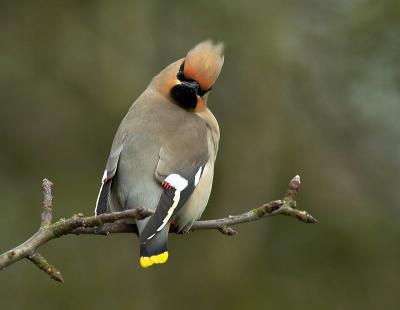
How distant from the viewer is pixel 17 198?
798 cm

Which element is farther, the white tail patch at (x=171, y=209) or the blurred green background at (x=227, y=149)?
the blurred green background at (x=227, y=149)

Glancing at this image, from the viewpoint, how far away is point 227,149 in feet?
26.8

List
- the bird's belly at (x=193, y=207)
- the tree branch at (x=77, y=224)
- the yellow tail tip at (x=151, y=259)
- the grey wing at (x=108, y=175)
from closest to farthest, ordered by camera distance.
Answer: the tree branch at (x=77, y=224) < the yellow tail tip at (x=151, y=259) < the grey wing at (x=108, y=175) < the bird's belly at (x=193, y=207)

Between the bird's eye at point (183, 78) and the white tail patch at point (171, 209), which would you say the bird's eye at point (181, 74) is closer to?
the bird's eye at point (183, 78)

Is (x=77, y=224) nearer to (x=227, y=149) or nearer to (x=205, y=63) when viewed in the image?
(x=205, y=63)

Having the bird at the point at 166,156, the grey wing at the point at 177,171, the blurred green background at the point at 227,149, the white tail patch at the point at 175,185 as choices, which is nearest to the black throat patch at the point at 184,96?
the bird at the point at 166,156

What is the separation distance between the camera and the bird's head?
4926 millimetres

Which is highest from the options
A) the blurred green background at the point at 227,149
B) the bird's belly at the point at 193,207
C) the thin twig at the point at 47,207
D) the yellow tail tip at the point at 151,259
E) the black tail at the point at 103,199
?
the thin twig at the point at 47,207

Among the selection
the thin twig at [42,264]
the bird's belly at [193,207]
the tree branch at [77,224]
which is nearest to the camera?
the tree branch at [77,224]

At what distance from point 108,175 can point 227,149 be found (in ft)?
12.2

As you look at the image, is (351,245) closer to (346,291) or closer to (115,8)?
(346,291)

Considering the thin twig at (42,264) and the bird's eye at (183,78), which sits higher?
the bird's eye at (183,78)

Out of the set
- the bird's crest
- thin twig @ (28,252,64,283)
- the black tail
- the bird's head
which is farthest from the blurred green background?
thin twig @ (28,252,64,283)

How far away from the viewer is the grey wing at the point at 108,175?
4242 mm
